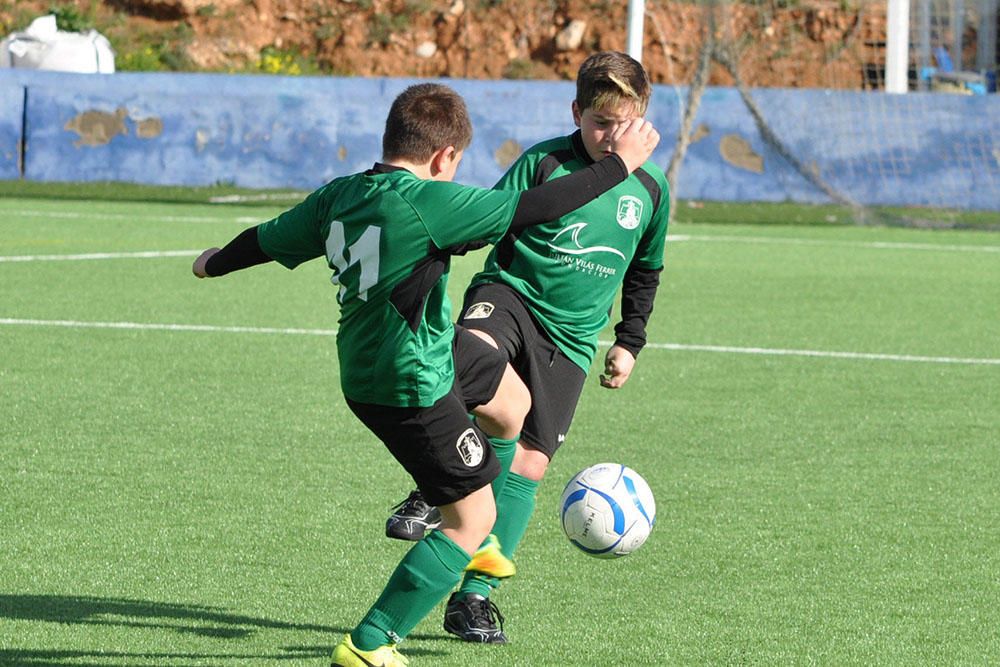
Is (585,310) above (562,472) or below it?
above

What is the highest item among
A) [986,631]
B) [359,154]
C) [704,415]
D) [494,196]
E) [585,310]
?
[494,196]

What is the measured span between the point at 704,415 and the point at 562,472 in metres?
1.47

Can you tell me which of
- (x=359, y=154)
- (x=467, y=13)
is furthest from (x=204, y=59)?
(x=359, y=154)

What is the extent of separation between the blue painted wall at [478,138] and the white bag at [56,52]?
3870 mm

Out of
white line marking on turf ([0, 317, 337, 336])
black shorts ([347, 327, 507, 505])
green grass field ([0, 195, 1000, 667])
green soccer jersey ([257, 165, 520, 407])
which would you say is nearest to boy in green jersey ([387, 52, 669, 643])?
green grass field ([0, 195, 1000, 667])

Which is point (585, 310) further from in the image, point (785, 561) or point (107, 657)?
point (107, 657)

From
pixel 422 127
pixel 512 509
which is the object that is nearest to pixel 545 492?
pixel 512 509

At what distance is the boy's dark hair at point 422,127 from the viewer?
3.64 metres

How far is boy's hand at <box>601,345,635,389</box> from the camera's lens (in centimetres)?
488

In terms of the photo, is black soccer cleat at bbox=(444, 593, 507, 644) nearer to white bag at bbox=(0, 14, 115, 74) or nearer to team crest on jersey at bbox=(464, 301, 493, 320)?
team crest on jersey at bbox=(464, 301, 493, 320)

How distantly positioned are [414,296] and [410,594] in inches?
27.8

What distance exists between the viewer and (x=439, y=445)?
3.68m

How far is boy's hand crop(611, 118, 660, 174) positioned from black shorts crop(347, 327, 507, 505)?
0.74 m

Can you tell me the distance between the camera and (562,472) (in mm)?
6445
